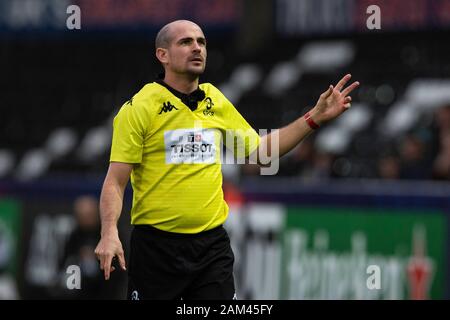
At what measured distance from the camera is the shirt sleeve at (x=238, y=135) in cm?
725

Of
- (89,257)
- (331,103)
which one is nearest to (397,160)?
(89,257)

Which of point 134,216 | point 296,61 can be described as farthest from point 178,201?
point 296,61

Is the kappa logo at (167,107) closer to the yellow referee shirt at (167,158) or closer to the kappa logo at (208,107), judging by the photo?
the yellow referee shirt at (167,158)

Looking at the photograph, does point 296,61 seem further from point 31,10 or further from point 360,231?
point 360,231

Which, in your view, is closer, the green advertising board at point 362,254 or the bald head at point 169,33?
the bald head at point 169,33

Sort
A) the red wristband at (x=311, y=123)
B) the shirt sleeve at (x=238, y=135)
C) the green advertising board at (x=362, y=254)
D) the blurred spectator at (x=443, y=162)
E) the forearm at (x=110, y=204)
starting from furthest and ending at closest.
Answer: the blurred spectator at (x=443, y=162) < the green advertising board at (x=362, y=254) < the shirt sleeve at (x=238, y=135) < the red wristband at (x=311, y=123) < the forearm at (x=110, y=204)

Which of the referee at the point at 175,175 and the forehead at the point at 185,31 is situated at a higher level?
the forehead at the point at 185,31

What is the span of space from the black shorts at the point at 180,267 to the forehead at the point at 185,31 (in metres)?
1.16

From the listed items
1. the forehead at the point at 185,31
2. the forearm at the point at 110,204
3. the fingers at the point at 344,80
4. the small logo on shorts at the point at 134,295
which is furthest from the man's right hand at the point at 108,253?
the fingers at the point at 344,80

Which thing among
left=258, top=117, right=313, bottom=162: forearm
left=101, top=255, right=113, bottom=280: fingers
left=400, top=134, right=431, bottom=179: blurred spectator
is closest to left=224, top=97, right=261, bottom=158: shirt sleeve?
left=258, top=117, right=313, bottom=162: forearm

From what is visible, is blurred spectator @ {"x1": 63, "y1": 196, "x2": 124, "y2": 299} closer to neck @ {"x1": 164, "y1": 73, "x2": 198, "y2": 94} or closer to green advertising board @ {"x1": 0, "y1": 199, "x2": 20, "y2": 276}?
green advertising board @ {"x1": 0, "y1": 199, "x2": 20, "y2": 276}

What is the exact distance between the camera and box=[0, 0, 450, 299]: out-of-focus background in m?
11.1

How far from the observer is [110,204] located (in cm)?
682
